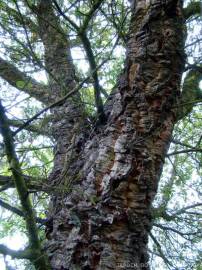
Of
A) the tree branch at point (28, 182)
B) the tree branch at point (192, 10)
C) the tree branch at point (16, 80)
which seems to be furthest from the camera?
the tree branch at point (16, 80)

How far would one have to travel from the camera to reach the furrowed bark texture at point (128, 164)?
51.3 inches

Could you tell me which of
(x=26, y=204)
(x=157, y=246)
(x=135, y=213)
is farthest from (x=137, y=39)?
(x=157, y=246)

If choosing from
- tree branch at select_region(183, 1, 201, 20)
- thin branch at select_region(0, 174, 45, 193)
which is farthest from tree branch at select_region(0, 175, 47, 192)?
tree branch at select_region(183, 1, 201, 20)

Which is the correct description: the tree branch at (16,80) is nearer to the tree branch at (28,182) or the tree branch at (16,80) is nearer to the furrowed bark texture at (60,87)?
the furrowed bark texture at (60,87)

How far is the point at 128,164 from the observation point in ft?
4.74

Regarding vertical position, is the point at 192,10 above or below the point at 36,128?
above

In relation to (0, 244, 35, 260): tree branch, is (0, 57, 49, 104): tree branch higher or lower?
higher

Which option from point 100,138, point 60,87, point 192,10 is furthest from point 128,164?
point 192,10

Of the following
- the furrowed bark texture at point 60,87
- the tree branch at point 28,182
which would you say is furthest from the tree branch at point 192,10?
the tree branch at point 28,182

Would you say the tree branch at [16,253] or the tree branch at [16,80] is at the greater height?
the tree branch at [16,80]

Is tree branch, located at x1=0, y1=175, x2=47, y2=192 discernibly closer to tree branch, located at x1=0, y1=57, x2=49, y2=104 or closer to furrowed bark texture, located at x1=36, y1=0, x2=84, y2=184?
furrowed bark texture, located at x1=36, y1=0, x2=84, y2=184

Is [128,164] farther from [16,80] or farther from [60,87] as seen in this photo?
[16,80]

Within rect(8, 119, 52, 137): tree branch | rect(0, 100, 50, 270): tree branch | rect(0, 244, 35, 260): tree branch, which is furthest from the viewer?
rect(8, 119, 52, 137): tree branch

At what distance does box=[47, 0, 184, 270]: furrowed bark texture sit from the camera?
130cm
